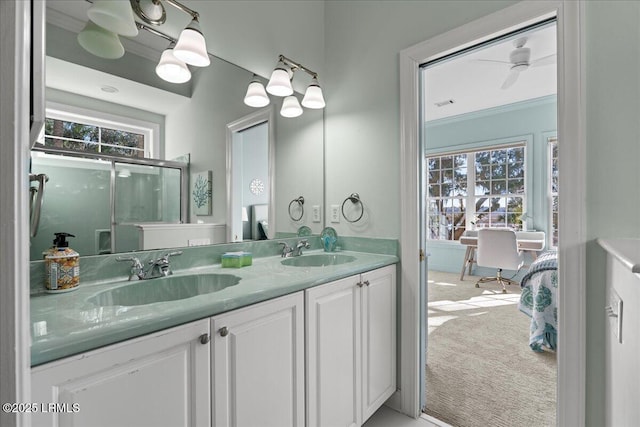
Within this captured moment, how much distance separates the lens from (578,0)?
118 centimetres

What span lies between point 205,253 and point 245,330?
24.3 inches

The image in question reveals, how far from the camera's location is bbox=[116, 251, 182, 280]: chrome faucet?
119 cm

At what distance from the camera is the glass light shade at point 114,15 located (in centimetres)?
92

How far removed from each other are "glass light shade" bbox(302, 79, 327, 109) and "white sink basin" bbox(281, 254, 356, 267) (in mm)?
995

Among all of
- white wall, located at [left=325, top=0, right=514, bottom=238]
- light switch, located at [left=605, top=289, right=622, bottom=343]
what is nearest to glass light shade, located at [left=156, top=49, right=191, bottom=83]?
white wall, located at [left=325, top=0, right=514, bottom=238]

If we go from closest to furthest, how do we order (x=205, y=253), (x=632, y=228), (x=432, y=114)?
(x=632, y=228), (x=205, y=253), (x=432, y=114)

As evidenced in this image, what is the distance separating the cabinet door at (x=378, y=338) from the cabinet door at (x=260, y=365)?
444mm

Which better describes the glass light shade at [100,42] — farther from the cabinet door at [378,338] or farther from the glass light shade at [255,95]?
the cabinet door at [378,338]

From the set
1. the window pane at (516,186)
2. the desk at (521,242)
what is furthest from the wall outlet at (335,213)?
the window pane at (516,186)

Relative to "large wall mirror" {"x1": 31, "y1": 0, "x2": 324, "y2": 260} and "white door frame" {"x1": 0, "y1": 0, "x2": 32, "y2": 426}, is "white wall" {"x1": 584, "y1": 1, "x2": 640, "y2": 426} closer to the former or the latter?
"large wall mirror" {"x1": 31, "y1": 0, "x2": 324, "y2": 260}

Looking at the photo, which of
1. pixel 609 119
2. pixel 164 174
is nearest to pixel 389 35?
pixel 609 119

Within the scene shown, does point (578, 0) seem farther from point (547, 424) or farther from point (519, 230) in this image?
point (519, 230)

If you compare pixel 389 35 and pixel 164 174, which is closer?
pixel 164 174

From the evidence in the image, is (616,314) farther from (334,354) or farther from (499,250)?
(499,250)
